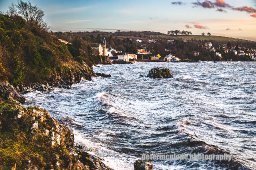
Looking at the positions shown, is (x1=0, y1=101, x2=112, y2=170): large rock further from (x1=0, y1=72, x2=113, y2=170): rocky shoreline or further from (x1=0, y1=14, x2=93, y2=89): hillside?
(x1=0, y1=14, x2=93, y2=89): hillside

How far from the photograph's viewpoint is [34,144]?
43.3ft

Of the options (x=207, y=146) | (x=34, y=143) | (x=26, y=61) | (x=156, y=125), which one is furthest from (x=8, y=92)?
(x=34, y=143)

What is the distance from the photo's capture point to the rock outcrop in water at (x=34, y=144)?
11.9 meters

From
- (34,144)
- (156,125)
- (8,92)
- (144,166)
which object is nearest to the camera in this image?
(34,144)

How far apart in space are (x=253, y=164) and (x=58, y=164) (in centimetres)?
881

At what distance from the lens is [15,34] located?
47.5 m

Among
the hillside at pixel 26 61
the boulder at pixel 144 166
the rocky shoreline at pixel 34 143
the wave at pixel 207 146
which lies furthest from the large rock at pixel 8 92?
the boulder at pixel 144 166

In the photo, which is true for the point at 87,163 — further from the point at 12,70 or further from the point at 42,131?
the point at 12,70

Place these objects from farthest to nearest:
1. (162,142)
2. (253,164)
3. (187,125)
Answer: (187,125) → (162,142) → (253,164)

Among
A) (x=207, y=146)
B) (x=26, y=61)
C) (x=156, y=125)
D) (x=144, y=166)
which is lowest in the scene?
(x=156, y=125)

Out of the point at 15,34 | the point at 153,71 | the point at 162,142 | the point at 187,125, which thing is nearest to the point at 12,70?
the point at 15,34

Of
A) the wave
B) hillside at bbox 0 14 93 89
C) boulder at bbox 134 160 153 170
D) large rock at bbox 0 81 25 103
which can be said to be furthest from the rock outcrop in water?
hillside at bbox 0 14 93 89

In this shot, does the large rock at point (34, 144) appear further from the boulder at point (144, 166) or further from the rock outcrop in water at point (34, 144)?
the boulder at point (144, 166)

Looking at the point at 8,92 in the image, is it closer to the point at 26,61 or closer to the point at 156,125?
the point at 156,125
